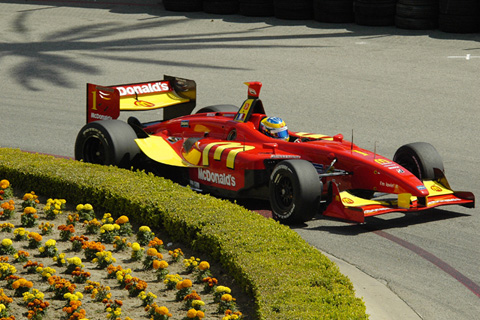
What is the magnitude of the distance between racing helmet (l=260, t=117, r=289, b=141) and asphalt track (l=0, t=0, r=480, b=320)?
1.29 m

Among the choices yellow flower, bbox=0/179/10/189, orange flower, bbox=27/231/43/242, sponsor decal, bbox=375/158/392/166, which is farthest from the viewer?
yellow flower, bbox=0/179/10/189

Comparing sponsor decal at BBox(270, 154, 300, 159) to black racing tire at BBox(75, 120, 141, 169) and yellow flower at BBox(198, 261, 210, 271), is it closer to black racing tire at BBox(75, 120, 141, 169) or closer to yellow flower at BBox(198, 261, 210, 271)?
black racing tire at BBox(75, 120, 141, 169)

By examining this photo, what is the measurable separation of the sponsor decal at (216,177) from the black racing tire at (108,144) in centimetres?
106

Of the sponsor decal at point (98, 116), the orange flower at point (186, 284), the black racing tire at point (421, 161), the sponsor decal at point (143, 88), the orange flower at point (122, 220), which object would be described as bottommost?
the orange flower at point (186, 284)

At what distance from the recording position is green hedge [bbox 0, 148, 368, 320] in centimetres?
659

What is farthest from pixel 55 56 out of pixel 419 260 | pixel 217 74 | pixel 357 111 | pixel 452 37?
pixel 419 260

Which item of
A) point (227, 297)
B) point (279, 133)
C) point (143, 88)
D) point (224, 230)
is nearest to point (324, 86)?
point (143, 88)

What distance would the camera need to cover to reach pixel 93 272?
7906 mm

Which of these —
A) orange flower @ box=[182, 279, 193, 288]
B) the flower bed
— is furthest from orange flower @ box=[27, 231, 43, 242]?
orange flower @ box=[182, 279, 193, 288]

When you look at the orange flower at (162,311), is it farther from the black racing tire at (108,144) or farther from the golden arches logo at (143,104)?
the golden arches logo at (143,104)

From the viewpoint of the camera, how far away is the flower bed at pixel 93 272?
6961 mm

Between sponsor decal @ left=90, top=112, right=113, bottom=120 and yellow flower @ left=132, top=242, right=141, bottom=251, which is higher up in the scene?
sponsor decal @ left=90, top=112, right=113, bottom=120

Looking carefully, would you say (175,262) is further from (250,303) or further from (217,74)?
(217,74)

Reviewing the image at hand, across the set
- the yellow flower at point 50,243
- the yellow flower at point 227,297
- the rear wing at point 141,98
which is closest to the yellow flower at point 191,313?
the yellow flower at point 227,297
